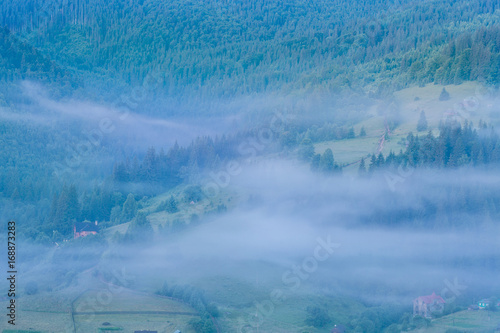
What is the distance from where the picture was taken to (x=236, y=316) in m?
72.6

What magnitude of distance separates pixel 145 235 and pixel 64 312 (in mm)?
21621

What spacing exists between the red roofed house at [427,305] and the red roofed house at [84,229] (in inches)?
1643

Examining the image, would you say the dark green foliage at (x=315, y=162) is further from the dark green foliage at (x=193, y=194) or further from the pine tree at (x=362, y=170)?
the dark green foliage at (x=193, y=194)

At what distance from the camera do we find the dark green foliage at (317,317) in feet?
236

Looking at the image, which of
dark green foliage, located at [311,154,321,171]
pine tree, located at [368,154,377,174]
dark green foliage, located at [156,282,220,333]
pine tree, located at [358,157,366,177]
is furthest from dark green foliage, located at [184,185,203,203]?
dark green foliage, located at [156,282,220,333]

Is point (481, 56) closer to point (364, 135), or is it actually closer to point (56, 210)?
point (364, 135)

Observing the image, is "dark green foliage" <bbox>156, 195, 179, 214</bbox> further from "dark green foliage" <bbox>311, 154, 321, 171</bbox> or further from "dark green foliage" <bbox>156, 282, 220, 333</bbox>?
"dark green foliage" <bbox>156, 282, 220, 333</bbox>

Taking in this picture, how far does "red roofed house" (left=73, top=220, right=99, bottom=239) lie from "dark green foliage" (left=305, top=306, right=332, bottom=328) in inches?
1329

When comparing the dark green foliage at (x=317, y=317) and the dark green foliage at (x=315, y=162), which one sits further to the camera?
the dark green foliage at (x=315, y=162)

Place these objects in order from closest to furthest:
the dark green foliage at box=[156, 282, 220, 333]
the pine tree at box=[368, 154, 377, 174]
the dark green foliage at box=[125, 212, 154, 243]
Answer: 1. the dark green foliage at box=[156, 282, 220, 333]
2. the dark green foliage at box=[125, 212, 154, 243]
3. the pine tree at box=[368, 154, 377, 174]

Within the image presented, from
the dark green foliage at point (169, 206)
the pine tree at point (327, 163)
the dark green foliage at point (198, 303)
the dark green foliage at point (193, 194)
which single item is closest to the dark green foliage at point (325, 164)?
the pine tree at point (327, 163)

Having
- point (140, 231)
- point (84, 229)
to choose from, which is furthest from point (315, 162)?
point (84, 229)

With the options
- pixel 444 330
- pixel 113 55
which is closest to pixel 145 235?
pixel 444 330

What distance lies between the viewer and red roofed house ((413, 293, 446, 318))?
239 ft
